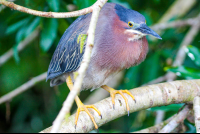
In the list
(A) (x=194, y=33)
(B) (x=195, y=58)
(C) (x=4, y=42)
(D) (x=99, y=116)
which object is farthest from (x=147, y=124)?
(C) (x=4, y=42)

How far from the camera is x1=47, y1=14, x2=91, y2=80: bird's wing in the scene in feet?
6.88

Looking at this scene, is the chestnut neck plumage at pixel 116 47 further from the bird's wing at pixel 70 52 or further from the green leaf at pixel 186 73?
the green leaf at pixel 186 73

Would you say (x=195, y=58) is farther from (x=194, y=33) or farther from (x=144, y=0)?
(x=144, y=0)

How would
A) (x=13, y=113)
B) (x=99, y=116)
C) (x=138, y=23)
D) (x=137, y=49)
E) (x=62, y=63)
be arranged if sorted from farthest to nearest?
(x=13, y=113) < (x=62, y=63) < (x=137, y=49) < (x=138, y=23) < (x=99, y=116)

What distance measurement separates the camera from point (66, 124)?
1567 mm

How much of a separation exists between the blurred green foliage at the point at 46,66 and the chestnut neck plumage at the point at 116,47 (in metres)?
0.80

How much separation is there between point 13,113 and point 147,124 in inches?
94.1

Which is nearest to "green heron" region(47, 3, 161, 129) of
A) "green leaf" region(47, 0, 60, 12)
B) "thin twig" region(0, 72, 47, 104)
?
"green leaf" region(47, 0, 60, 12)

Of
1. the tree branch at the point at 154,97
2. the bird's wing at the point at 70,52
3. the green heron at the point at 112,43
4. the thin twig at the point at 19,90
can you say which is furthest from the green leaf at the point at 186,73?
the thin twig at the point at 19,90

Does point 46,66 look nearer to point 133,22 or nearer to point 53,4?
point 53,4

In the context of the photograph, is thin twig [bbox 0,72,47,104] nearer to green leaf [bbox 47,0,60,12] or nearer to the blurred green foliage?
the blurred green foliage

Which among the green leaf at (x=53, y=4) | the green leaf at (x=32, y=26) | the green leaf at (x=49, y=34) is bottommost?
the green leaf at (x=49, y=34)

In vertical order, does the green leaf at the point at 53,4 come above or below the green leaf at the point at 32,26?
above

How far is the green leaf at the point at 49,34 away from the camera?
2543 mm
